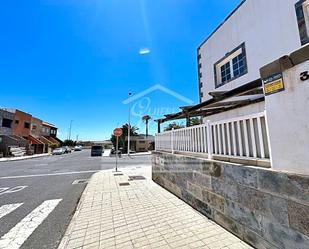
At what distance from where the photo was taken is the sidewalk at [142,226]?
9.95 feet

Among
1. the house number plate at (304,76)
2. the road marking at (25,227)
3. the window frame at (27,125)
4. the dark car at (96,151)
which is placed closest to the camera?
the house number plate at (304,76)

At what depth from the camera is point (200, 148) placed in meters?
4.47

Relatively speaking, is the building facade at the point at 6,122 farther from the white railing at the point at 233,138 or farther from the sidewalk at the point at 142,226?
the white railing at the point at 233,138

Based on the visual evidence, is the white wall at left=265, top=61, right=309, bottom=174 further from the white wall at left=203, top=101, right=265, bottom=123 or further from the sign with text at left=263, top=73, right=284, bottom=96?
the white wall at left=203, top=101, right=265, bottom=123

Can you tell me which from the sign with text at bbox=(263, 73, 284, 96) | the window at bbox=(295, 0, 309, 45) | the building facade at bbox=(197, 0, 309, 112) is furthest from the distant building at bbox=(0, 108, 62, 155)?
the window at bbox=(295, 0, 309, 45)

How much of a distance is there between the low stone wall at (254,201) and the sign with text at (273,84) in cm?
107

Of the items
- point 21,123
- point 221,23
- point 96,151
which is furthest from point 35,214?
point 21,123

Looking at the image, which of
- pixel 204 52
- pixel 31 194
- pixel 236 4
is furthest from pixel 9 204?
pixel 236 4

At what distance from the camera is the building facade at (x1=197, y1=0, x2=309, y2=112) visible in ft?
18.0

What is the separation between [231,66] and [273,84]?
22.6ft

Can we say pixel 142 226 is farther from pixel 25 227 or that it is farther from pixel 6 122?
pixel 6 122

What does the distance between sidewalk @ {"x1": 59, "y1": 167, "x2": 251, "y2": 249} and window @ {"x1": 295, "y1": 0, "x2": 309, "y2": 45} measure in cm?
575

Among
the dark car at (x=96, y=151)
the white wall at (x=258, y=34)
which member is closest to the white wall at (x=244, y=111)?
the white wall at (x=258, y=34)

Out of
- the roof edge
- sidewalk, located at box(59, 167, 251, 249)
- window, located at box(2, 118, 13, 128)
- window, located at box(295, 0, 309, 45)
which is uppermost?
the roof edge
